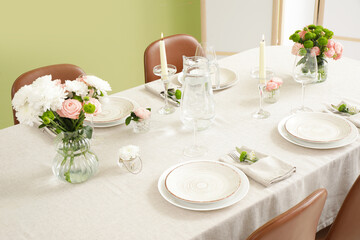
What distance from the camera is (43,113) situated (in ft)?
4.53

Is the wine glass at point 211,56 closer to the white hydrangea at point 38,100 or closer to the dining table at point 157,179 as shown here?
Result: the dining table at point 157,179

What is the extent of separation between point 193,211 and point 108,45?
8.04 ft

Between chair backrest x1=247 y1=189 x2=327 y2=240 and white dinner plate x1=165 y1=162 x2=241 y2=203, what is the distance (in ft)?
0.87

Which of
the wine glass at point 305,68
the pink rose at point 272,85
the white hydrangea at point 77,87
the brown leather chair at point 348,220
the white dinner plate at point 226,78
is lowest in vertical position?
the brown leather chair at point 348,220

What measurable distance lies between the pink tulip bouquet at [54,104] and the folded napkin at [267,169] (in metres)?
0.53

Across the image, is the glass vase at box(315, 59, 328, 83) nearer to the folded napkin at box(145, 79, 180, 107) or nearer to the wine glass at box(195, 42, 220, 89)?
the wine glass at box(195, 42, 220, 89)

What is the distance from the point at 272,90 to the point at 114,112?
71cm

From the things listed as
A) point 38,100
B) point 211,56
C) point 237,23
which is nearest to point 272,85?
point 211,56

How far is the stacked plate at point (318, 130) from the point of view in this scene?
164 centimetres

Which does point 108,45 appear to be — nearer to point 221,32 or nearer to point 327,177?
point 221,32

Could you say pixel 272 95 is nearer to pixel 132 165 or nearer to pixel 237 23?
pixel 132 165

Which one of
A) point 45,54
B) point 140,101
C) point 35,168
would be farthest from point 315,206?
point 45,54

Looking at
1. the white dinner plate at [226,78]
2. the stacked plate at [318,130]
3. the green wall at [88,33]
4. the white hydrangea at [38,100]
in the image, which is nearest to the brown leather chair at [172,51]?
the white dinner plate at [226,78]

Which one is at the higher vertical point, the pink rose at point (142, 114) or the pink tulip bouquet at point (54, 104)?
the pink tulip bouquet at point (54, 104)
